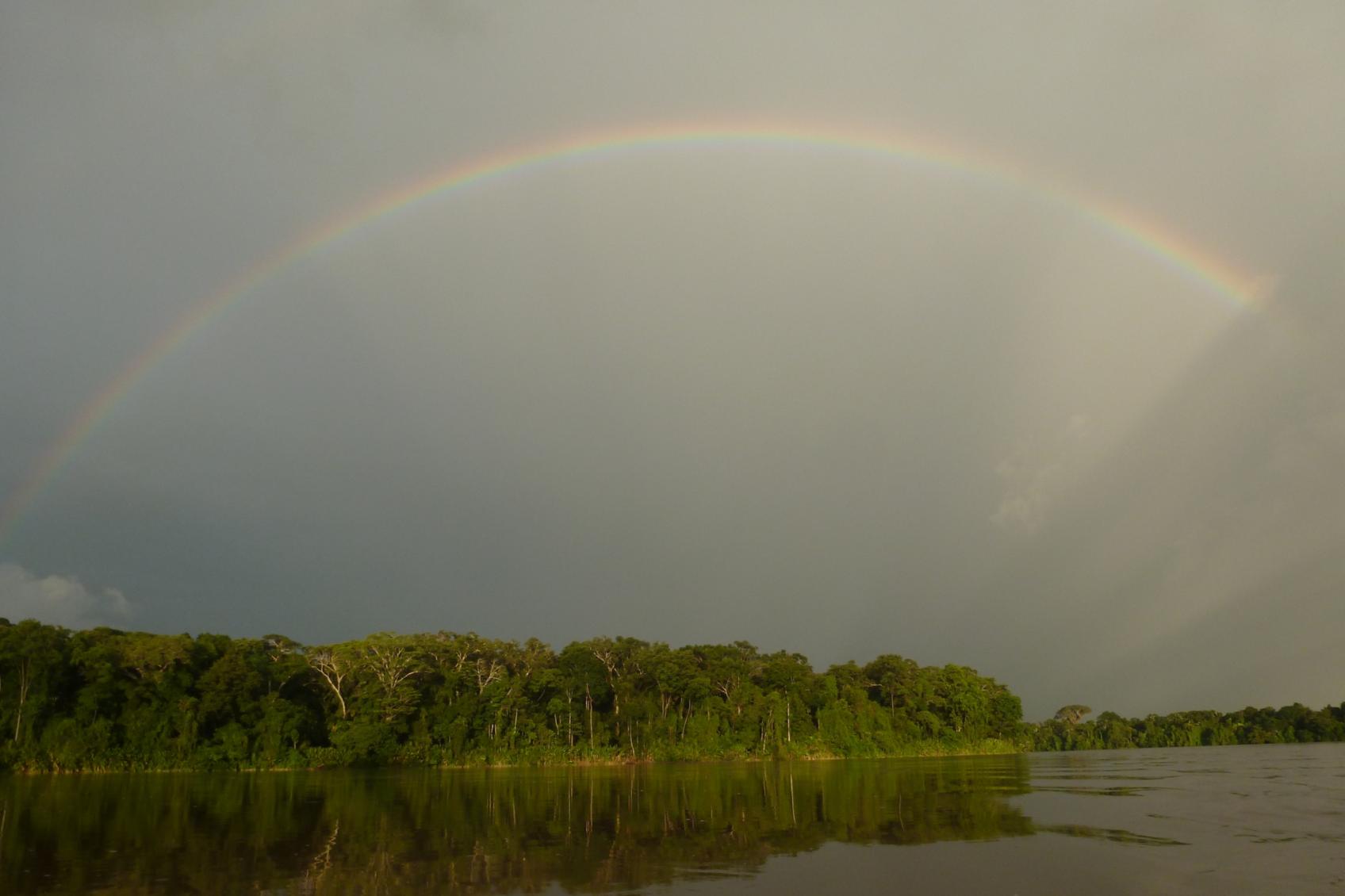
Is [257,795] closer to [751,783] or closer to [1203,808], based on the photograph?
[751,783]

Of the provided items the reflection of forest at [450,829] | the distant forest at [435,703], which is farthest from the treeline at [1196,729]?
the reflection of forest at [450,829]

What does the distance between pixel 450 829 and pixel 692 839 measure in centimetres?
734

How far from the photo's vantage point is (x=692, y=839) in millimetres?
20969

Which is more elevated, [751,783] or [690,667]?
[690,667]

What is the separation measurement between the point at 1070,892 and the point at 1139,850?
573 centimetres

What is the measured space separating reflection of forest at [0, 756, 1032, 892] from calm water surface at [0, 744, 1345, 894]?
0.34ft

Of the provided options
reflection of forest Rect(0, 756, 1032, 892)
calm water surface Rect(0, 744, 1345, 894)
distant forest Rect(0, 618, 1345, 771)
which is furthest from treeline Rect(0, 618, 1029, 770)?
calm water surface Rect(0, 744, 1345, 894)

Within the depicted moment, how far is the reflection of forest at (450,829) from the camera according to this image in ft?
53.0

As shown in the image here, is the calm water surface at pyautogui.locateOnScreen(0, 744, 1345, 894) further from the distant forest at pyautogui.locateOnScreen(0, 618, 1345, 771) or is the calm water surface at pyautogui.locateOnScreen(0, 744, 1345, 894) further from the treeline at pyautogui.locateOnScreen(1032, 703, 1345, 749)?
the treeline at pyautogui.locateOnScreen(1032, 703, 1345, 749)

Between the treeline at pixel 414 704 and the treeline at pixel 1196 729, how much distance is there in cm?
8281

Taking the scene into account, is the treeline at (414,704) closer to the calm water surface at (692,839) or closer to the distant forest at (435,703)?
the distant forest at (435,703)

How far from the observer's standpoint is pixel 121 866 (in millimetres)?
17312

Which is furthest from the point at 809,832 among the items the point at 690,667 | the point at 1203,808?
the point at 690,667

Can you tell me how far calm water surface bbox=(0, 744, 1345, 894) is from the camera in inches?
593
